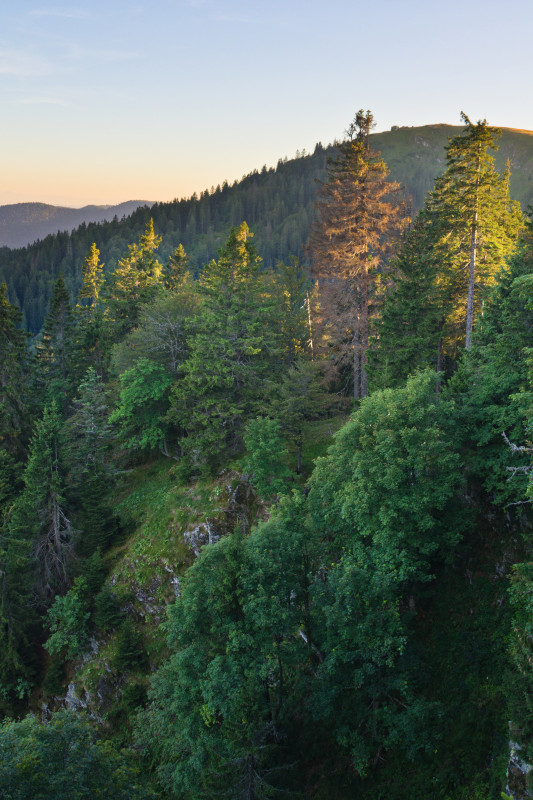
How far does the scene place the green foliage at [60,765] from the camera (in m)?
9.35

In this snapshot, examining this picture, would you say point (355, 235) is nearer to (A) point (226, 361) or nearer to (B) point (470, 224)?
(B) point (470, 224)

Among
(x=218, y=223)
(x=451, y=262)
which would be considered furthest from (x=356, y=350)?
(x=218, y=223)

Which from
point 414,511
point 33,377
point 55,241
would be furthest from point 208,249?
point 414,511

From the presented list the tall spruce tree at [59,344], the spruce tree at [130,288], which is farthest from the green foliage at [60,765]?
the spruce tree at [130,288]

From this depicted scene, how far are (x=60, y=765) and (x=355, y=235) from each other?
26762 millimetres

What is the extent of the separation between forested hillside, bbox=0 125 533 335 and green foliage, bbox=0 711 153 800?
117753 mm

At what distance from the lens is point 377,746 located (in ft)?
52.2

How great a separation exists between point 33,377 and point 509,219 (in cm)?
4252

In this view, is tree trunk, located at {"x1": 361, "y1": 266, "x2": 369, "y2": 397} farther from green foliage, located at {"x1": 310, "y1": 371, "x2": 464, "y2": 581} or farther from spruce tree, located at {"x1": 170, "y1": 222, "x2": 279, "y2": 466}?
green foliage, located at {"x1": 310, "y1": 371, "x2": 464, "y2": 581}

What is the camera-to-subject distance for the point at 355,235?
27312mm

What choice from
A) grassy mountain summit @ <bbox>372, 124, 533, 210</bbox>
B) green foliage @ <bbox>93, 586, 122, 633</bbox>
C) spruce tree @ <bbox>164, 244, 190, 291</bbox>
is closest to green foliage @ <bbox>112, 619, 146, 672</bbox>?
green foliage @ <bbox>93, 586, 122, 633</bbox>

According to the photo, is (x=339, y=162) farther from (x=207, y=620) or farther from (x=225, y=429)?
(x=207, y=620)

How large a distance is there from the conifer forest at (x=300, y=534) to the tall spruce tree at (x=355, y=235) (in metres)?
0.15

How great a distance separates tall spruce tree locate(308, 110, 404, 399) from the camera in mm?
27172
